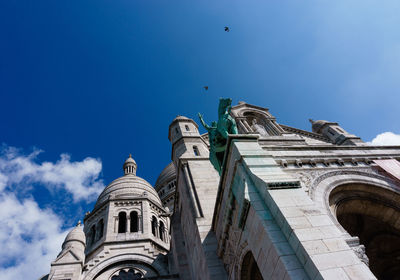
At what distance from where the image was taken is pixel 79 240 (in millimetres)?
16766

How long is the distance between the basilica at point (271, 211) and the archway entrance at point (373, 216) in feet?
0.10

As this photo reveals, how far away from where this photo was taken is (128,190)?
26.3 metres

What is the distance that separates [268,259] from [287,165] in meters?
3.83

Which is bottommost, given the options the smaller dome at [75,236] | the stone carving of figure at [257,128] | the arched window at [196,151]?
the smaller dome at [75,236]

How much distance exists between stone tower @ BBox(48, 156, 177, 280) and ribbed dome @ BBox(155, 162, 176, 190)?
9.76m

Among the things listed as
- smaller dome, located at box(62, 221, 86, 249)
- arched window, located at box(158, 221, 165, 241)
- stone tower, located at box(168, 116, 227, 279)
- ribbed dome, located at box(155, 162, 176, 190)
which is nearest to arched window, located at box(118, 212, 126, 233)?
arched window, located at box(158, 221, 165, 241)

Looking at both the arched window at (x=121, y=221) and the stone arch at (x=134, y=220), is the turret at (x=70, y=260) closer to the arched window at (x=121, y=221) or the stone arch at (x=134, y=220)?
the arched window at (x=121, y=221)

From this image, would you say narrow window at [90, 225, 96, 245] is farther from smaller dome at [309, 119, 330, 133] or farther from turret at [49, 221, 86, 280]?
smaller dome at [309, 119, 330, 133]

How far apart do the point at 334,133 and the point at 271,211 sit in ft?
51.8

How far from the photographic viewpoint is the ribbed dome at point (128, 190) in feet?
83.0

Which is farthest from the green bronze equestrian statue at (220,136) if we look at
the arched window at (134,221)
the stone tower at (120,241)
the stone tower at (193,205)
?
the arched window at (134,221)

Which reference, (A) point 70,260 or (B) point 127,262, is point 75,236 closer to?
(A) point 70,260

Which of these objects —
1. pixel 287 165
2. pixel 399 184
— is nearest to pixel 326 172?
pixel 287 165

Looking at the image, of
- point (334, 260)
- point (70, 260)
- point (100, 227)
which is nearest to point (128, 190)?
point (100, 227)
